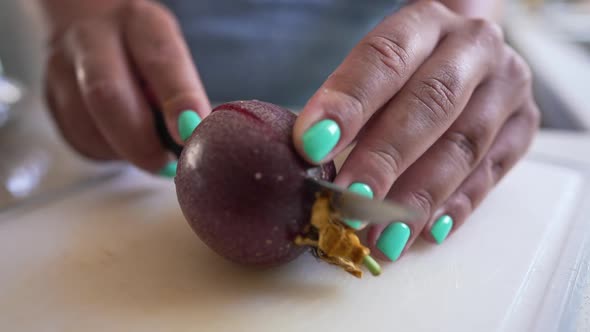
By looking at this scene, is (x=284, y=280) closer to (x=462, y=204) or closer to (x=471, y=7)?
(x=462, y=204)

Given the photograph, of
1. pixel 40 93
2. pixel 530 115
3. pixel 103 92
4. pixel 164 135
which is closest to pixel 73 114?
pixel 103 92

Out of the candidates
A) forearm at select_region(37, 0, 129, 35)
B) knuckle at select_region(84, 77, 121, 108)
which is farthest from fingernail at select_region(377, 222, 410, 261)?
forearm at select_region(37, 0, 129, 35)

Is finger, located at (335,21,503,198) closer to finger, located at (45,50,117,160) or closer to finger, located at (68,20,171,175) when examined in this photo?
finger, located at (68,20,171,175)

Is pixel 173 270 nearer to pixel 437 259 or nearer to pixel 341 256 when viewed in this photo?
pixel 341 256

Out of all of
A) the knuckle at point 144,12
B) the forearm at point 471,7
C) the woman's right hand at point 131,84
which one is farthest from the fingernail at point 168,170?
the forearm at point 471,7

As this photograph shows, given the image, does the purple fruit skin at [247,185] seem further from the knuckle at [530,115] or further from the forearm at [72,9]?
the forearm at [72,9]
